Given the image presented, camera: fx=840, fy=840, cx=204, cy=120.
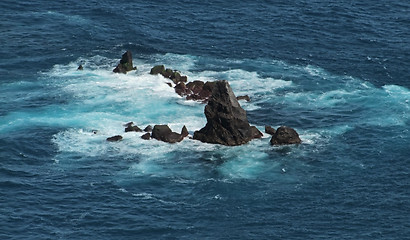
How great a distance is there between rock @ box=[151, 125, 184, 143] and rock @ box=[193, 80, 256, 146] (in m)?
5.44

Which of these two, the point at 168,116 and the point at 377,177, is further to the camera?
the point at 168,116

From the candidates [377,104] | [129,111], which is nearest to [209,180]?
[129,111]

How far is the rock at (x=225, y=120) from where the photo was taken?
16638 centimetres

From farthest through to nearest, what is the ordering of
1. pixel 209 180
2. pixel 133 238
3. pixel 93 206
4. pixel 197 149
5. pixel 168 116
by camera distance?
pixel 168 116, pixel 197 149, pixel 209 180, pixel 93 206, pixel 133 238

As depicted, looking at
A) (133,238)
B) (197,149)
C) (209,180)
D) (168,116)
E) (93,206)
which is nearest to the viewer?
(133,238)

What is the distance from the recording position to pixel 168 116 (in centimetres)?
18112

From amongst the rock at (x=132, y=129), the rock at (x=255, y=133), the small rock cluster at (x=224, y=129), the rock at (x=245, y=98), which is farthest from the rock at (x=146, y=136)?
the rock at (x=245, y=98)

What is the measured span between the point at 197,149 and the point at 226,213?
25.7 meters

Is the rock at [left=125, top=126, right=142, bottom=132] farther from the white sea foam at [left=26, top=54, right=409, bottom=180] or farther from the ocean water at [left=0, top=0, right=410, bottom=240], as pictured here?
the ocean water at [left=0, top=0, right=410, bottom=240]

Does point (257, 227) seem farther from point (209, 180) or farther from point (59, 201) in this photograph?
point (59, 201)

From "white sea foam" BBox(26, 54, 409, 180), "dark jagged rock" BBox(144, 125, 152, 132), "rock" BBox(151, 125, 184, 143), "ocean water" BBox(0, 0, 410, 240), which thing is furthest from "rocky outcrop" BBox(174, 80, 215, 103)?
"rock" BBox(151, 125, 184, 143)

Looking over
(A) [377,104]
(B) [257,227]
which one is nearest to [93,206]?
(B) [257,227]

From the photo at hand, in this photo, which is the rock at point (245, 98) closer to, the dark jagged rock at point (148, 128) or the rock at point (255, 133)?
the rock at point (255, 133)

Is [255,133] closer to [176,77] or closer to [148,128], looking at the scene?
[148,128]
